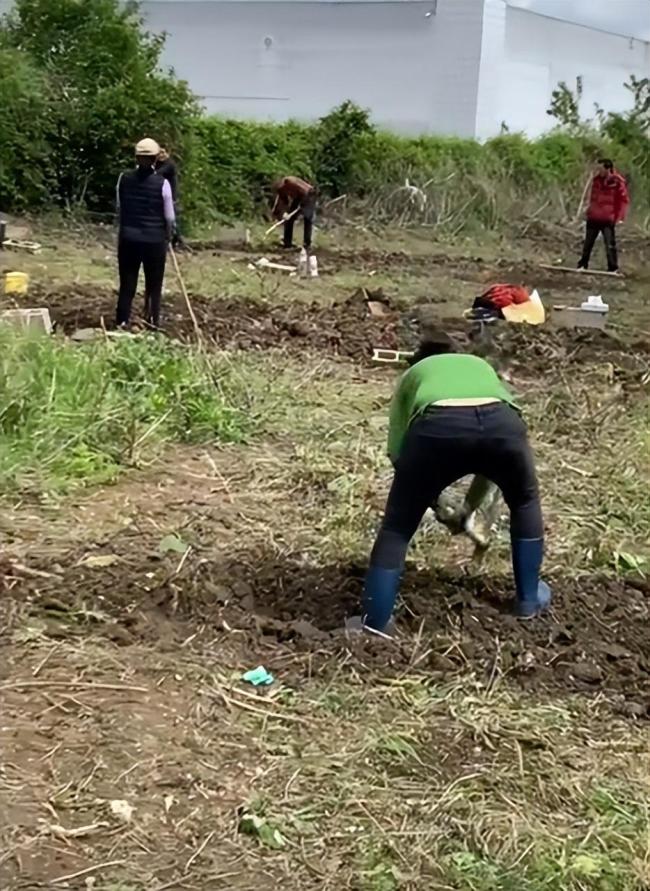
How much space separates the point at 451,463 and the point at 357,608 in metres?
0.88

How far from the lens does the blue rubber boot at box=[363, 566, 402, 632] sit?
4.93m

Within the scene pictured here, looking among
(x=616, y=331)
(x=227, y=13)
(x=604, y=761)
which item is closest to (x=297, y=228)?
(x=616, y=331)

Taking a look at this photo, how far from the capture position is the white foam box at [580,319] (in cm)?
1257

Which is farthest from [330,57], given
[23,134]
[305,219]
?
[305,219]

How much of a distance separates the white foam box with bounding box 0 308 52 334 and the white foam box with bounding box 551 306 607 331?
17.0 feet

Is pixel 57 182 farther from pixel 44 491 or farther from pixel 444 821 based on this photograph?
pixel 444 821

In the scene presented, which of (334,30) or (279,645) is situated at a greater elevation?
(334,30)

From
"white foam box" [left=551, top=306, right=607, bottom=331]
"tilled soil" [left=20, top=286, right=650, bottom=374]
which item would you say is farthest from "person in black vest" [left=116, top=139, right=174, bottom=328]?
"white foam box" [left=551, top=306, right=607, bottom=331]

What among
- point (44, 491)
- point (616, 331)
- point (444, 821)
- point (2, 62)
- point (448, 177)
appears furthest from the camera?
point (448, 177)

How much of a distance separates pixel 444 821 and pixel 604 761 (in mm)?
691

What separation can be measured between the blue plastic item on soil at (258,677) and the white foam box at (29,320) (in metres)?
4.28

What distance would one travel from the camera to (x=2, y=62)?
19203 millimetres

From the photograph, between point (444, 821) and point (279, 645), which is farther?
point (279, 645)

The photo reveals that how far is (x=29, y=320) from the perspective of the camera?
9391 millimetres
